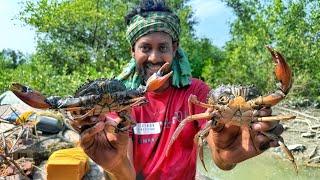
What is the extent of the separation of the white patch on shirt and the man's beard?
26cm

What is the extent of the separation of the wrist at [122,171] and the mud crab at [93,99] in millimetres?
267

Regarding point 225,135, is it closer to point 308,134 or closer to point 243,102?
point 243,102

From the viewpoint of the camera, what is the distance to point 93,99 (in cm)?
249

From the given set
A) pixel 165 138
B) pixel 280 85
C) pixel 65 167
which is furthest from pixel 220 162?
pixel 65 167

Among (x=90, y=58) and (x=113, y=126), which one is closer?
(x=113, y=126)

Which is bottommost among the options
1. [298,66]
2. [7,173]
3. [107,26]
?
[7,173]

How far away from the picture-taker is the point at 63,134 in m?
7.55

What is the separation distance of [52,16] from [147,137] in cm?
1793

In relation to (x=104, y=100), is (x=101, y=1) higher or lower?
higher

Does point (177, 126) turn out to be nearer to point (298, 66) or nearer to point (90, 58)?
point (298, 66)

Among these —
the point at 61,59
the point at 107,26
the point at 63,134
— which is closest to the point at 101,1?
the point at 107,26

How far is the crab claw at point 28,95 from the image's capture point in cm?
244

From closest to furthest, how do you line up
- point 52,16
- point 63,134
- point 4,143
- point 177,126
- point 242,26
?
point 177,126 < point 4,143 < point 63,134 < point 52,16 < point 242,26

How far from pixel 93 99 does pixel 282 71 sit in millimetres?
926
